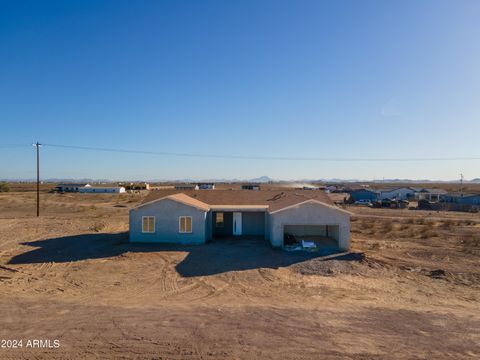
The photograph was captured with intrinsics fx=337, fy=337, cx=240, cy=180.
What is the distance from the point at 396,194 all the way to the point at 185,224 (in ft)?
227

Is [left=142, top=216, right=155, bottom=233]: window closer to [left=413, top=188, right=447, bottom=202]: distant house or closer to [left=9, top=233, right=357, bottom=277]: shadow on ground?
[left=9, top=233, right=357, bottom=277]: shadow on ground

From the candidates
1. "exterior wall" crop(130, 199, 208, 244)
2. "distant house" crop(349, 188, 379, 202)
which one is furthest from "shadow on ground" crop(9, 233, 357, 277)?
"distant house" crop(349, 188, 379, 202)

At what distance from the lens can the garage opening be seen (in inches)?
921

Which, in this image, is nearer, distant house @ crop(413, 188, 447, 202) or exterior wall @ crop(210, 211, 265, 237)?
exterior wall @ crop(210, 211, 265, 237)

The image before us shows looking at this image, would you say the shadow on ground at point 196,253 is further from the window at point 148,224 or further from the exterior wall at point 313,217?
the exterior wall at point 313,217

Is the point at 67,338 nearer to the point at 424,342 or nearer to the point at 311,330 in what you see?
the point at 311,330

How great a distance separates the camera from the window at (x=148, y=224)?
25.5m

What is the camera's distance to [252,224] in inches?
1138

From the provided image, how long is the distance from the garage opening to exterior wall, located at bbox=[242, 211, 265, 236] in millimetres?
2074

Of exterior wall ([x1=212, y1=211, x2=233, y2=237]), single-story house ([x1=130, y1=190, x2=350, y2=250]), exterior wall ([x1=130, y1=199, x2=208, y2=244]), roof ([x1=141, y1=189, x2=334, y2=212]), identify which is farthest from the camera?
exterior wall ([x1=212, y1=211, x2=233, y2=237])

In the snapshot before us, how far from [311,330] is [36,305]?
33.7 ft

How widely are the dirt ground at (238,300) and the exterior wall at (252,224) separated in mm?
3018

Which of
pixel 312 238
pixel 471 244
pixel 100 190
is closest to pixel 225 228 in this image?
pixel 312 238

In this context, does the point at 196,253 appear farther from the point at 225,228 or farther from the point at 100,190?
the point at 100,190
